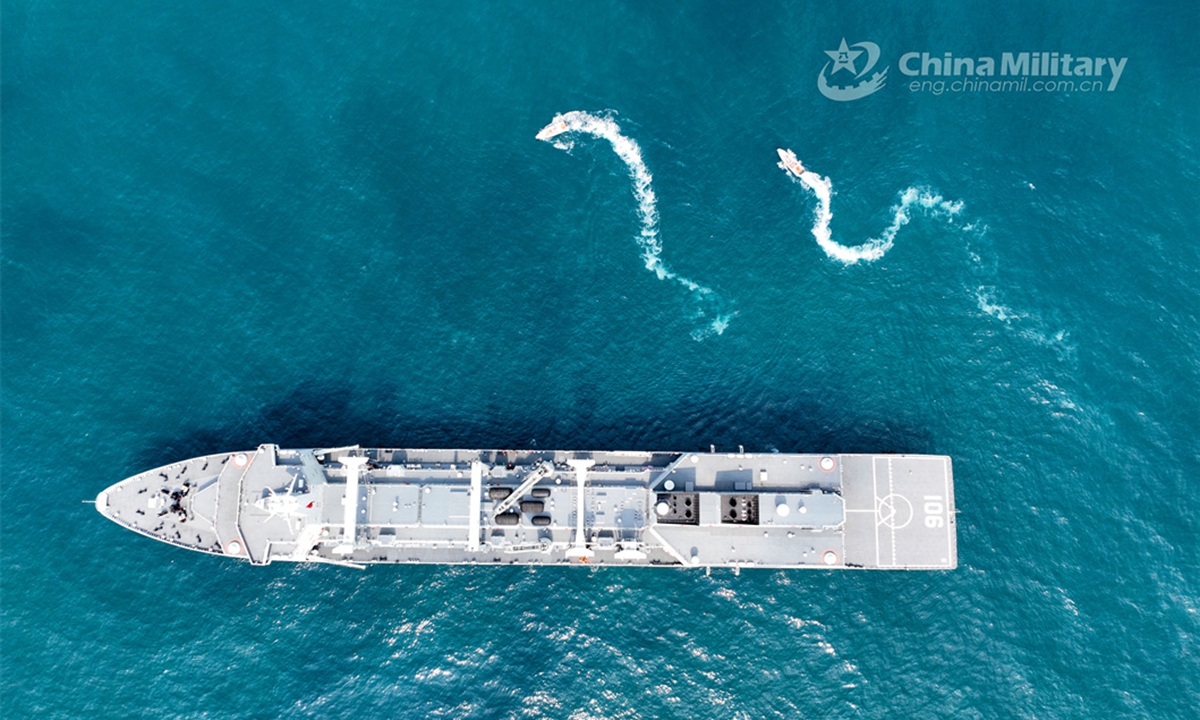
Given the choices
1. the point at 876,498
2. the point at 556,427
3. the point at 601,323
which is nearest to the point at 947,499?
the point at 876,498

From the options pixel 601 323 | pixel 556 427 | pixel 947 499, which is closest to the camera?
pixel 947 499

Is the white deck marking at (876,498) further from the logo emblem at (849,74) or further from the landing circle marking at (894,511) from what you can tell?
the logo emblem at (849,74)

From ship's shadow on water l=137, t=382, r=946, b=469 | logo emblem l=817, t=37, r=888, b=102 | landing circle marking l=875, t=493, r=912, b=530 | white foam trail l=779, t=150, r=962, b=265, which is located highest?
logo emblem l=817, t=37, r=888, b=102

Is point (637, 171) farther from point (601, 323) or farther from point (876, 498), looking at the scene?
point (876, 498)

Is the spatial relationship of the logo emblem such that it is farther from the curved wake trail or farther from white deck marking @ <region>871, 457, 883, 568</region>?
white deck marking @ <region>871, 457, 883, 568</region>

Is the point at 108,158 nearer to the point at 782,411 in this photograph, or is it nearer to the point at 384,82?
the point at 384,82

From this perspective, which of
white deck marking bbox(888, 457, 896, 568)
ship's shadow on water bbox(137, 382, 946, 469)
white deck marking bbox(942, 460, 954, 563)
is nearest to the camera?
white deck marking bbox(888, 457, 896, 568)

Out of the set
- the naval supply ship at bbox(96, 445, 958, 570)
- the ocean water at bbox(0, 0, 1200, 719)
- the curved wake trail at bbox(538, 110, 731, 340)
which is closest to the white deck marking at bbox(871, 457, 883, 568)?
the naval supply ship at bbox(96, 445, 958, 570)
